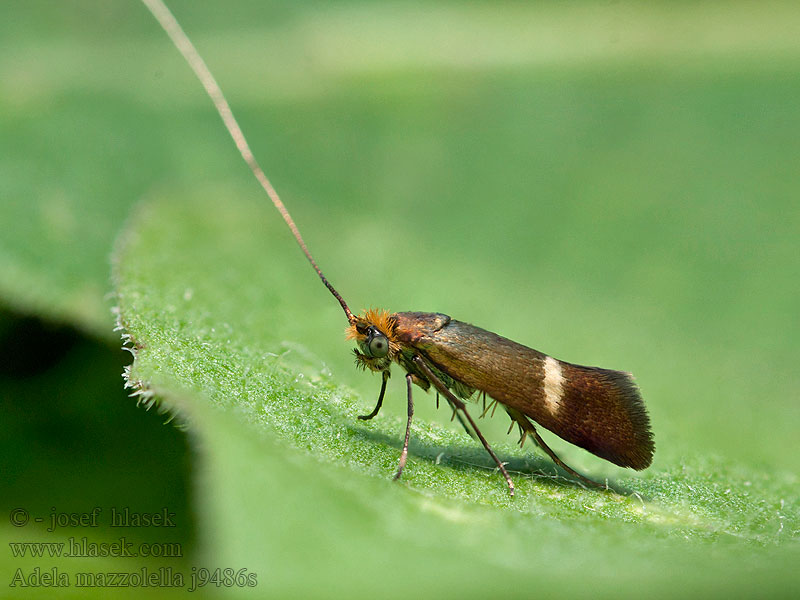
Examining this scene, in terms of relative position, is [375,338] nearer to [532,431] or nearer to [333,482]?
[532,431]

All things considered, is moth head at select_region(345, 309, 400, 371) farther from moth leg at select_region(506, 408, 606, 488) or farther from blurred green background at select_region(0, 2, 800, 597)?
moth leg at select_region(506, 408, 606, 488)

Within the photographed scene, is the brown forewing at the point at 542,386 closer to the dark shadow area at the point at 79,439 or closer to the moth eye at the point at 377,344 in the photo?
the moth eye at the point at 377,344

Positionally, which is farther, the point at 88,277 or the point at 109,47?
the point at 109,47

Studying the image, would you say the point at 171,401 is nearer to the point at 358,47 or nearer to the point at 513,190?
the point at 513,190

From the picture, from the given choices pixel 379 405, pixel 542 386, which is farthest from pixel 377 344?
pixel 542 386

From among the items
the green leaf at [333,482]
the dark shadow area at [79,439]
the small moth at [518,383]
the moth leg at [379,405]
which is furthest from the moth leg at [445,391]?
the dark shadow area at [79,439]

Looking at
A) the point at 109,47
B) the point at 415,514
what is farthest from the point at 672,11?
the point at 415,514

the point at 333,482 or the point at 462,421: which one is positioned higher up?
the point at 462,421
